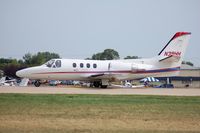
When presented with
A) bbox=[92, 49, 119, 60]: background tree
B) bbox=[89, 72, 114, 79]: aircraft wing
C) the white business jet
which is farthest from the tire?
bbox=[92, 49, 119, 60]: background tree

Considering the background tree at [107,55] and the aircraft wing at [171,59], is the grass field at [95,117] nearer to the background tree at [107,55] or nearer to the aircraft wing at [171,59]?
the aircraft wing at [171,59]

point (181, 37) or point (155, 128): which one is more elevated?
point (181, 37)

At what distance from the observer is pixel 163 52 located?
41688mm

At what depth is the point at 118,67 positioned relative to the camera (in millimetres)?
40844

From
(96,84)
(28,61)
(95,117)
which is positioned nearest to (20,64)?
(28,61)

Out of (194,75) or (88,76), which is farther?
(194,75)

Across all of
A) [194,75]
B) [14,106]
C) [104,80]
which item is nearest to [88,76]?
[104,80]

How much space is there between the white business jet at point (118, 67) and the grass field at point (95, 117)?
58.7 feet

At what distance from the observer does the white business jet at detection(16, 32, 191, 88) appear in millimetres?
39406

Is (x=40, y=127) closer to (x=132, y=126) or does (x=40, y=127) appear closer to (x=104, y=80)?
(x=132, y=126)

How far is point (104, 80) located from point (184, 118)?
22809 millimetres

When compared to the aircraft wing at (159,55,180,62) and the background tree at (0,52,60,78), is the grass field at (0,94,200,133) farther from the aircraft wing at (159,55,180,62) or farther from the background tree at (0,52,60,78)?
the background tree at (0,52,60,78)

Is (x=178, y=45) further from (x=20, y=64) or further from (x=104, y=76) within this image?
(x=20, y=64)

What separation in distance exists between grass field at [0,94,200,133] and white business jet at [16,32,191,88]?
1790cm
